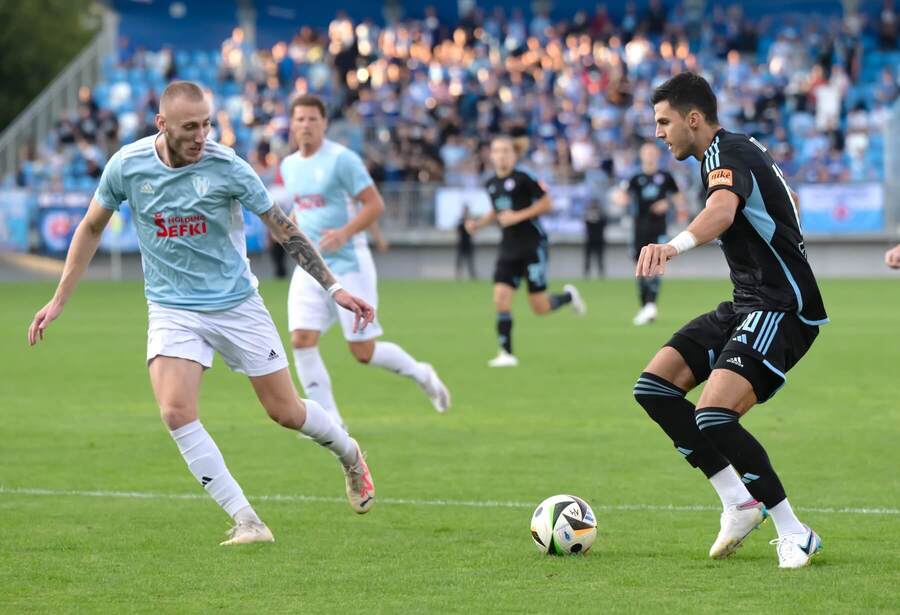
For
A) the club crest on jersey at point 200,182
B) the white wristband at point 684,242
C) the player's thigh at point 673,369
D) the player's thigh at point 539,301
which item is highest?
the club crest on jersey at point 200,182

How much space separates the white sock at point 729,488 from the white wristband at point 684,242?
1.24 meters

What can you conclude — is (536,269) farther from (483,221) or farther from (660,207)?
(660,207)

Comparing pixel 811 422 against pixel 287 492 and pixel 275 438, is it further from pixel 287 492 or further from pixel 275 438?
pixel 287 492

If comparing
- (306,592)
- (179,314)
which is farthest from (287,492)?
(306,592)

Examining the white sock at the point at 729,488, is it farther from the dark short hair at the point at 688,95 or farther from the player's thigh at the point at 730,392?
the dark short hair at the point at 688,95

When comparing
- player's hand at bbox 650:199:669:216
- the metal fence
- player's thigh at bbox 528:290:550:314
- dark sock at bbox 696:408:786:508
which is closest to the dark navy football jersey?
dark sock at bbox 696:408:786:508

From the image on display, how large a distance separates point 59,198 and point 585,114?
13.3 m

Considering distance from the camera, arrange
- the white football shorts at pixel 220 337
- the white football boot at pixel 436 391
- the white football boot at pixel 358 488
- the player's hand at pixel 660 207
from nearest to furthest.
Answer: the white football shorts at pixel 220 337, the white football boot at pixel 358 488, the white football boot at pixel 436 391, the player's hand at pixel 660 207

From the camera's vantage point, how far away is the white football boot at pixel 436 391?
468 inches

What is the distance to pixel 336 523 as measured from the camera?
7695 millimetres

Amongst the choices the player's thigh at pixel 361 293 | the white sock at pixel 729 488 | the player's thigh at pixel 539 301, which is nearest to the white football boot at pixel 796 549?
the white sock at pixel 729 488

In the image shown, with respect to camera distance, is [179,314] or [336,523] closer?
[179,314]

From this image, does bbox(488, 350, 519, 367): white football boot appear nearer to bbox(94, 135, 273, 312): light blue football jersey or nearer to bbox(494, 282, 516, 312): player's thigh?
bbox(494, 282, 516, 312): player's thigh

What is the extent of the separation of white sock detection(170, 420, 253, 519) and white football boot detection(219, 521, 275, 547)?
5 cm
